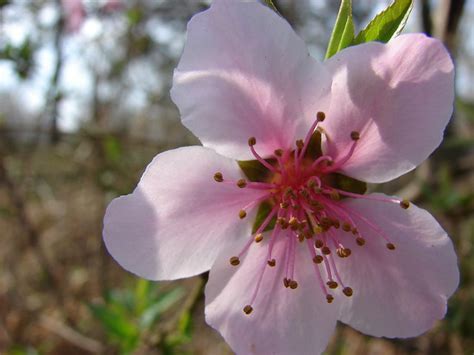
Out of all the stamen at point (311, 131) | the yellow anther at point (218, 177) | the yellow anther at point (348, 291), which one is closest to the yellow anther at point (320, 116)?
the stamen at point (311, 131)

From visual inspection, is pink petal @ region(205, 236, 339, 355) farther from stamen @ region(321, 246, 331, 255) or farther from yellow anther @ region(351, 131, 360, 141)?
yellow anther @ region(351, 131, 360, 141)

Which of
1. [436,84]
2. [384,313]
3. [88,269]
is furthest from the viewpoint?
[88,269]

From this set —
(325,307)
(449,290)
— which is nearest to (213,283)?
(325,307)

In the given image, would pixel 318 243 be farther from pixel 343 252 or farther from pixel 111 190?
pixel 111 190

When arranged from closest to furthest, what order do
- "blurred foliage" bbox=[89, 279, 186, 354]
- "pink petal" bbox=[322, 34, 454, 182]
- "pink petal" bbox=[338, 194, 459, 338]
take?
1. "pink petal" bbox=[322, 34, 454, 182]
2. "pink petal" bbox=[338, 194, 459, 338]
3. "blurred foliage" bbox=[89, 279, 186, 354]

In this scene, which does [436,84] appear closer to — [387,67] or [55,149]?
[387,67]

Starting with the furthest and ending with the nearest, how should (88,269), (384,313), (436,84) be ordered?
(88,269)
(384,313)
(436,84)

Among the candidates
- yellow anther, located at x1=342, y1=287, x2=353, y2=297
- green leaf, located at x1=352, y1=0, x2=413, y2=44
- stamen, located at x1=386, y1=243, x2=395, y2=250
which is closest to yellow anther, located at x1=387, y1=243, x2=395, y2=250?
stamen, located at x1=386, y1=243, x2=395, y2=250
